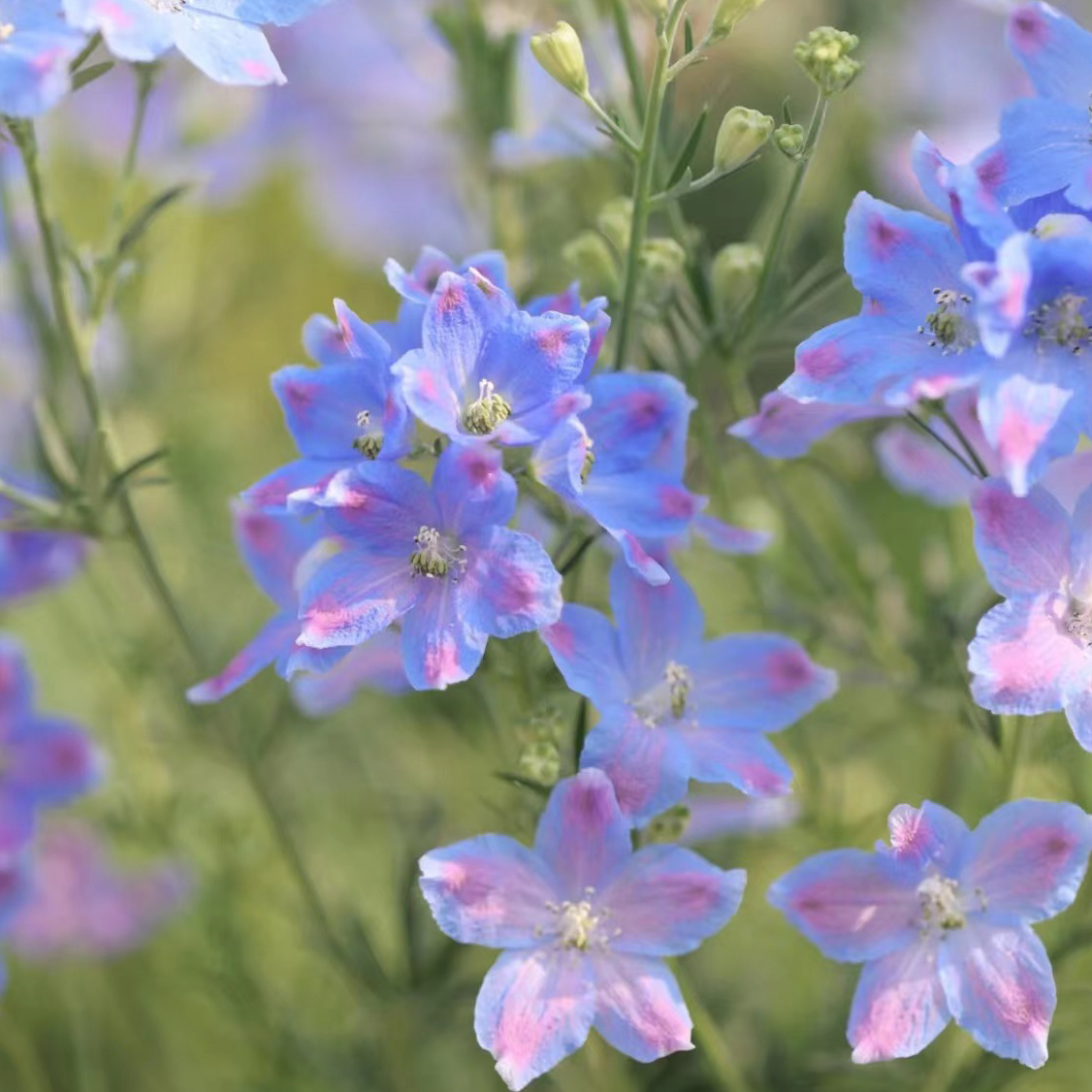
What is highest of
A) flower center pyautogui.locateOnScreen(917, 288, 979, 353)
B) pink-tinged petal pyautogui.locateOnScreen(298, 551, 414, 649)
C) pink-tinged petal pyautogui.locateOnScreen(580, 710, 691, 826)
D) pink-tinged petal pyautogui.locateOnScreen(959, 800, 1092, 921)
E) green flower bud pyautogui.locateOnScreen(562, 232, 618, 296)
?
flower center pyautogui.locateOnScreen(917, 288, 979, 353)

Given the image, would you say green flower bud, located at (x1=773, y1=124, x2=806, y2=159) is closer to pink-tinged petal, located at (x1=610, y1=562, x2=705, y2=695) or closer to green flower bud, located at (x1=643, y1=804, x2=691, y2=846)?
pink-tinged petal, located at (x1=610, y1=562, x2=705, y2=695)

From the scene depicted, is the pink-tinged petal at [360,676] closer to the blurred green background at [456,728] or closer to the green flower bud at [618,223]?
the blurred green background at [456,728]

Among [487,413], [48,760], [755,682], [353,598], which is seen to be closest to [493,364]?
[487,413]

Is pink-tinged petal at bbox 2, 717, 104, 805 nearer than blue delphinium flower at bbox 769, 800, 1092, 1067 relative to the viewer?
No

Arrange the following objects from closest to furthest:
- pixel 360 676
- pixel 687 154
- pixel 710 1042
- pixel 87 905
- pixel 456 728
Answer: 1. pixel 687 154
2. pixel 710 1042
3. pixel 360 676
4. pixel 456 728
5. pixel 87 905

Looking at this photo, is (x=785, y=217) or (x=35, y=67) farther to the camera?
(x=785, y=217)

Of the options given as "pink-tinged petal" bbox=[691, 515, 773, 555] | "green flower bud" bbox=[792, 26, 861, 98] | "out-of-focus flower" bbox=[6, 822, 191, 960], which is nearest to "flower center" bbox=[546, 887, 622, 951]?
"pink-tinged petal" bbox=[691, 515, 773, 555]

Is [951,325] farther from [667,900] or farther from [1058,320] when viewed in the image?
[667,900]

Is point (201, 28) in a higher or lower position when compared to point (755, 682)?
higher

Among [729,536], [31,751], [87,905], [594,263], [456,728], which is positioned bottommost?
[87,905]
